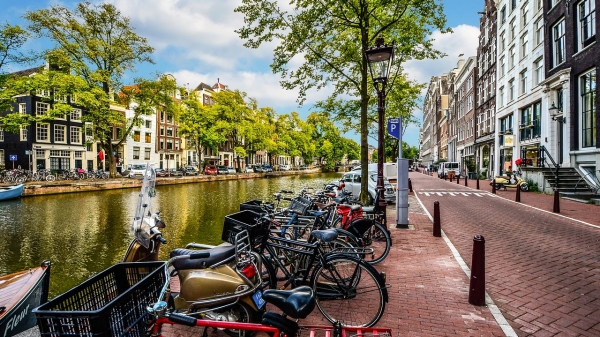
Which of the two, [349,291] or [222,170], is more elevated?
[222,170]

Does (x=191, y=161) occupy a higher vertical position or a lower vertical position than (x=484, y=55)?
lower

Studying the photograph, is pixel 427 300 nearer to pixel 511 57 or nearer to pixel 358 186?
pixel 358 186

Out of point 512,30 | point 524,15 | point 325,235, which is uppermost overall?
point 524,15

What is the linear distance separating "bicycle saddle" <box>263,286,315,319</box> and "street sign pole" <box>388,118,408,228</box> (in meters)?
6.84

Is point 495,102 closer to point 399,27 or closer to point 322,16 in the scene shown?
point 399,27

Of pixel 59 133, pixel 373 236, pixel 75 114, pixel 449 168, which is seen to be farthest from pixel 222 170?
pixel 373 236

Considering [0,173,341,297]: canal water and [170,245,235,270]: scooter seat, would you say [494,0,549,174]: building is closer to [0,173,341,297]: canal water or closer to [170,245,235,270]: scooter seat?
[0,173,341,297]: canal water

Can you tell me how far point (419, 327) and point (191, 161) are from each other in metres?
61.6

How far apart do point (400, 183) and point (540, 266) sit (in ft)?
11.9

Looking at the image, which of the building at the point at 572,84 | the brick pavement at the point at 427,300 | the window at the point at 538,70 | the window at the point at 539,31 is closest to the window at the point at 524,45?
the window at the point at 539,31

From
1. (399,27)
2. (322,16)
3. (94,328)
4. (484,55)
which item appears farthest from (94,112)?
(484,55)

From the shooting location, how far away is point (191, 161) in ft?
201

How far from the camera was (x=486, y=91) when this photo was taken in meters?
36.1

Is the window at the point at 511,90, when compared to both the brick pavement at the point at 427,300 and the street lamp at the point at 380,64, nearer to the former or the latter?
the street lamp at the point at 380,64
